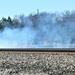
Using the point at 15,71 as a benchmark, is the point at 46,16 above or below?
above

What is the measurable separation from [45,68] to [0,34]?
21.3m

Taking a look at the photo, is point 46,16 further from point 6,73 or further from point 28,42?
point 6,73

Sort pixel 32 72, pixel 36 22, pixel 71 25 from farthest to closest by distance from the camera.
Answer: pixel 36 22 < pixel 71 25 < pixel 32 72

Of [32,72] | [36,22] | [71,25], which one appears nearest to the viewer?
[32,72]

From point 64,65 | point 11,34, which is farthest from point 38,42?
point 64,65

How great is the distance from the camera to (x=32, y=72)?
29.8 ft

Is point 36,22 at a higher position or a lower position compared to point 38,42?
higher

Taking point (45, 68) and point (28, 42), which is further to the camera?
point (28, 42)

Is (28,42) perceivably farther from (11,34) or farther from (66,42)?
(66,42)

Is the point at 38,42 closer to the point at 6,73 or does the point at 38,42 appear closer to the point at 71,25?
the point at 71,25

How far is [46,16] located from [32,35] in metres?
3.10

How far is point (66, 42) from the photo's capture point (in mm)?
29203

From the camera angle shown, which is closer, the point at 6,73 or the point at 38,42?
the point at 6,73

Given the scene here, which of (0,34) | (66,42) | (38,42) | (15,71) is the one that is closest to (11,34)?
(0,34)
